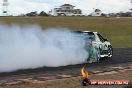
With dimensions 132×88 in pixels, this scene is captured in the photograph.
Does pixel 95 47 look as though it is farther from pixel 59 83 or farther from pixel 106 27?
pixel 106 27

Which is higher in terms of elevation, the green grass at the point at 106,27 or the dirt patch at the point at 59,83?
the dirt patch at the point at 59,83

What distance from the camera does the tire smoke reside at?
17.3 meters

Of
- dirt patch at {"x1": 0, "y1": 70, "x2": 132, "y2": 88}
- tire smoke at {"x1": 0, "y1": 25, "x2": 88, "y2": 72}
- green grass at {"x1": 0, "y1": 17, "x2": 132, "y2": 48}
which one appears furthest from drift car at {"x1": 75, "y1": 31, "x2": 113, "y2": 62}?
green grass at {"x1": 0, "y1": 17, "x2": 132, "y2": 48}

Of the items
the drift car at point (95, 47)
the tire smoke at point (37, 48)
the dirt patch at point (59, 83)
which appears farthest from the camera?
the drift car at point (95, 47)

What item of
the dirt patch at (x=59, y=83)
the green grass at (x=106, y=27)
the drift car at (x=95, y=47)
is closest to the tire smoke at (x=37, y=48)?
the drift car at (x=95, y=47)

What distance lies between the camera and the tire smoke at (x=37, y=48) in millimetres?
17297

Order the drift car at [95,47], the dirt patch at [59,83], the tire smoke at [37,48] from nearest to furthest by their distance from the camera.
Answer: the dirt patch at [59,83] < the tire smoke at [37,48] < the drift car at [95,47]

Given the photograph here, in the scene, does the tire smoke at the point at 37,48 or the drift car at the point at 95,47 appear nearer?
the tire smoke at the point at 37,48

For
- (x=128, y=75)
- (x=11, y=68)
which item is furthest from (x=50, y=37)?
(x=128, y=75)

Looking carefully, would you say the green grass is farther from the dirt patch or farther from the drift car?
the dirt patch

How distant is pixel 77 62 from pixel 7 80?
659 centimetres

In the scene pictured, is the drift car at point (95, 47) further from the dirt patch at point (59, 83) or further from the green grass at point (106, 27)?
the green grass at point (106, 27)

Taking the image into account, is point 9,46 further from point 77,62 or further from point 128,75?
point 128,75

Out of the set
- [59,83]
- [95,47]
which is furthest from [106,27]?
[59,83]
